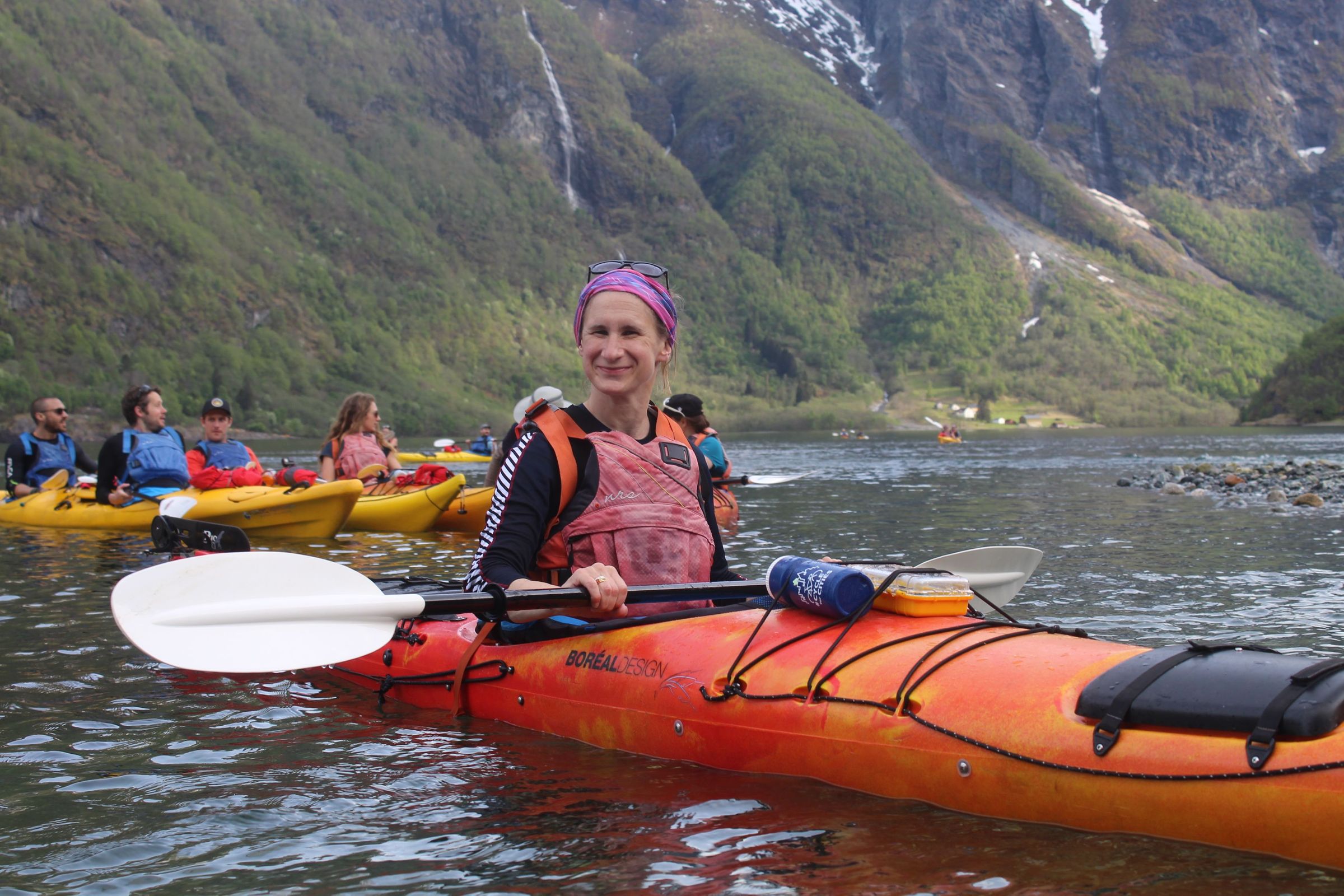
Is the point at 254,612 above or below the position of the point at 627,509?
below

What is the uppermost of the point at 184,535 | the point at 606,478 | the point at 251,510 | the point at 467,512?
the point at 606,478

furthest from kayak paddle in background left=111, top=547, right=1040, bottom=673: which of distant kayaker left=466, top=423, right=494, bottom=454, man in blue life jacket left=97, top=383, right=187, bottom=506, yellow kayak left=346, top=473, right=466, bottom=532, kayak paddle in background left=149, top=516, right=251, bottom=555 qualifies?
distant kayaker left=466, top=423, right=494, bottom=454

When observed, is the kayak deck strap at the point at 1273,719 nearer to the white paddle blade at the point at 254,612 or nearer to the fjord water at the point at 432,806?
the fjord water at the point at 432,806

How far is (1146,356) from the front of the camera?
165500mm

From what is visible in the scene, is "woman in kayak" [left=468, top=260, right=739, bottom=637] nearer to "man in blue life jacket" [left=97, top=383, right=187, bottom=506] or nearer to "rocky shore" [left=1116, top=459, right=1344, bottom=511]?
"man in blue life jacket" [left=97, top=383, right=187, bottom=506]

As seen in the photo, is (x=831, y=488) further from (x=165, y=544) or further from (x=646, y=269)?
(x=646, y=269)

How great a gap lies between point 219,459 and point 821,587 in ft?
40.2

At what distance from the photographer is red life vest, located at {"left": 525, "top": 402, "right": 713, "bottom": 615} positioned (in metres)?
4.72

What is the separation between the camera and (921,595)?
449 centimetres

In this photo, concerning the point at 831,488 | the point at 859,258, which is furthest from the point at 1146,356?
the point at 831,488

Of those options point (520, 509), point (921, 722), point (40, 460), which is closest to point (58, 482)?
point (40, 460)

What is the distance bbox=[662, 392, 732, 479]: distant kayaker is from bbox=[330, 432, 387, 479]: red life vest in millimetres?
4434

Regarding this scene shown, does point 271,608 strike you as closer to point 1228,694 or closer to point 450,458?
point 1228,694

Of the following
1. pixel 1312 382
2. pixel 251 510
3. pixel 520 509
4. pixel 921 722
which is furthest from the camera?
pixel 1312 382
